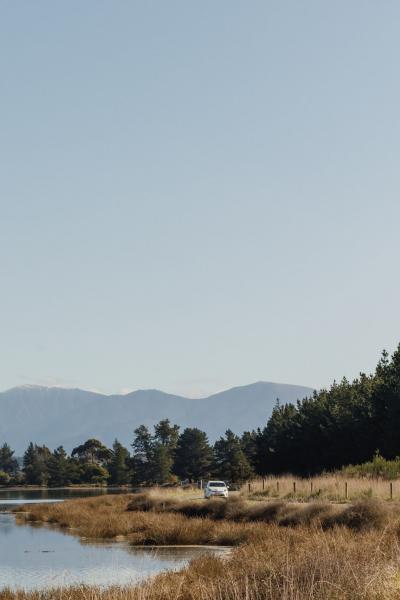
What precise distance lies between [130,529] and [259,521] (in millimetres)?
9048

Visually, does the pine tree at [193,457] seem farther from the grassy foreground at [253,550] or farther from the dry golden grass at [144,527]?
the dry golden grass at [144,527]

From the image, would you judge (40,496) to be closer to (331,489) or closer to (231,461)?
(231,461)

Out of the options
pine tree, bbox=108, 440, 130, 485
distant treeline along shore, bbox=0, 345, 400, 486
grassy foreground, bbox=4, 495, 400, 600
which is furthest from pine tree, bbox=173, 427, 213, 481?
grassy foreground, bbox=4, 495, 400, 600

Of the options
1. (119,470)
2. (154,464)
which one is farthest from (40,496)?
(119,470)

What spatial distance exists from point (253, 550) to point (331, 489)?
2473cm

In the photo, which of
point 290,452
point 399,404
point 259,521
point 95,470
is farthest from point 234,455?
point 259,521

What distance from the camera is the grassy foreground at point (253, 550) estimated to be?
58.3 ft

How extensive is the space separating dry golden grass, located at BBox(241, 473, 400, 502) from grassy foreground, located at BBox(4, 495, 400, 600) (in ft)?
15.1

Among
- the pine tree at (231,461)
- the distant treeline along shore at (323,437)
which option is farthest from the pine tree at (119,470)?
the pine tree at (231,461)

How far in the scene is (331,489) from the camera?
52656 mm

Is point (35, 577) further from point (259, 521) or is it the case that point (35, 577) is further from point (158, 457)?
point (158, 457)

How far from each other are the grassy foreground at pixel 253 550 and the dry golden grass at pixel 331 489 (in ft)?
15.1

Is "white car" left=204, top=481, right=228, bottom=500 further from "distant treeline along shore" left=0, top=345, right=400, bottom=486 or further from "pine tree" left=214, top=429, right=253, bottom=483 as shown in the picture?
"pine tree" left=214, top=429, right=253, bottom=483

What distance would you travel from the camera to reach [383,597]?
16359 mm
